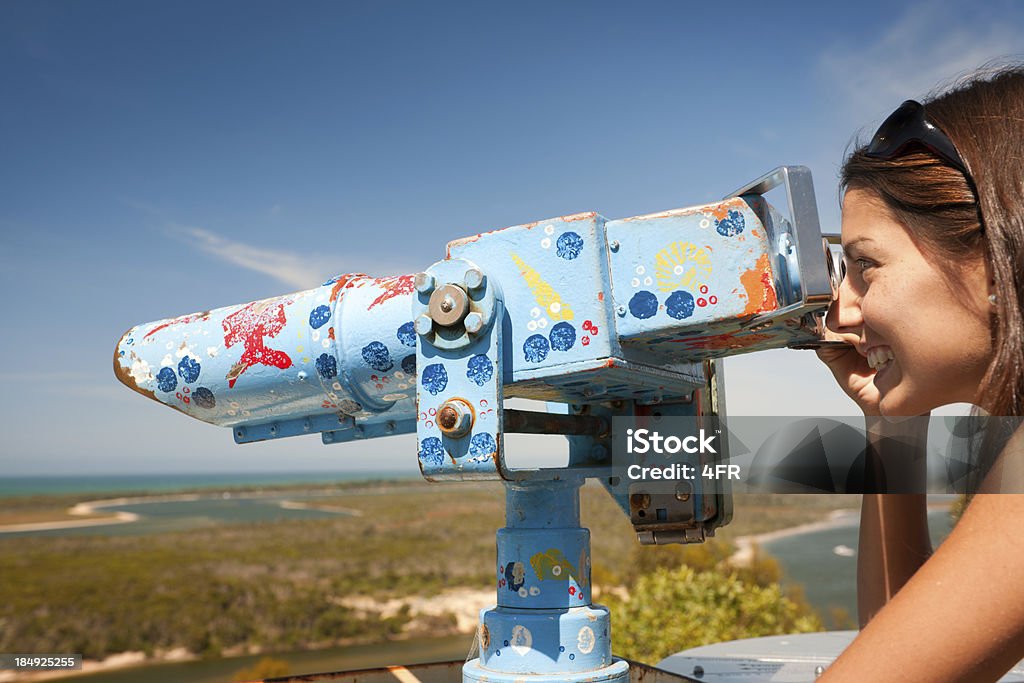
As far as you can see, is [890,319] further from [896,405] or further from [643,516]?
[643,516]

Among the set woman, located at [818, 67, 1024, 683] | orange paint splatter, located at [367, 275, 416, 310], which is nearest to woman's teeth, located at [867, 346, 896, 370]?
woman, located at [818, 67, 1024, 683]

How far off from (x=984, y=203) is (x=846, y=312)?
0.45 m

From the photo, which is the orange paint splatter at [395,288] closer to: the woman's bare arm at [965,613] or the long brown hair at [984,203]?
the long brown hair at [984,203]

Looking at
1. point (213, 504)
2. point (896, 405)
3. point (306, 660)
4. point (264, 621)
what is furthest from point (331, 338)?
point (213, 504)

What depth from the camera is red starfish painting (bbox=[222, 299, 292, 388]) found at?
65.9 inches

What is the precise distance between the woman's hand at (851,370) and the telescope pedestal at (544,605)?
1.62 feet

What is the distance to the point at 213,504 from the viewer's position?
44.5 m

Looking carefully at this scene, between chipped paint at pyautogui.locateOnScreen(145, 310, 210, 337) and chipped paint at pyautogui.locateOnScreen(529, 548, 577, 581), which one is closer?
chipped paint at pyautogui.locateOnScreen(529, 548, 577, 581)

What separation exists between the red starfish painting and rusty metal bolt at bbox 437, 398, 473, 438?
0.42 m

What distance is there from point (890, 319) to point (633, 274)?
0.44 meters

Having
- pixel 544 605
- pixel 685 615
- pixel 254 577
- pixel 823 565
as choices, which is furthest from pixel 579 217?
pixel 823 565

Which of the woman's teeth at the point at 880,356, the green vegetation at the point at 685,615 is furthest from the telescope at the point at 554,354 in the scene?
the green vegetation at the point at 685,615

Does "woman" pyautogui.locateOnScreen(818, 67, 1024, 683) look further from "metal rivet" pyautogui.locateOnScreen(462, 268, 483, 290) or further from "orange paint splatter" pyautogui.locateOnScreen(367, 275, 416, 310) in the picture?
"orange paint splatter" pyautogui.locateOnScreen(367, 275, 416, 310)

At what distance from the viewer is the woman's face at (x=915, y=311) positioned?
93 cm
